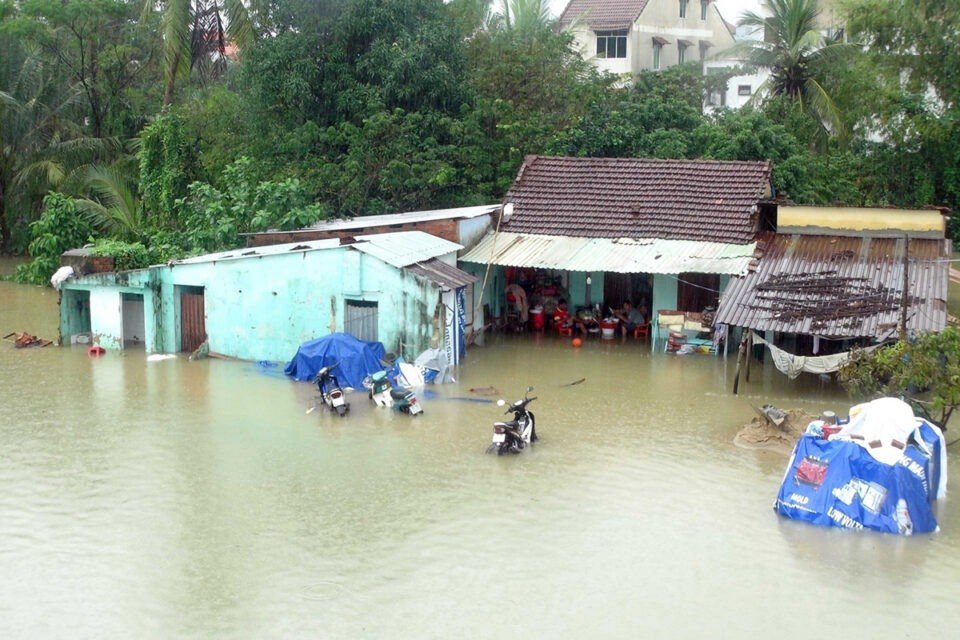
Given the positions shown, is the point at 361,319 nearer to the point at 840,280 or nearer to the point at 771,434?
the point at 771,434

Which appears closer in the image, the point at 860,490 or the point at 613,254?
the point at 860,490

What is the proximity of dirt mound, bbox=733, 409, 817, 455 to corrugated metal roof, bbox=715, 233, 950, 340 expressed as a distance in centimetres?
245

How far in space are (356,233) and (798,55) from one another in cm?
1538

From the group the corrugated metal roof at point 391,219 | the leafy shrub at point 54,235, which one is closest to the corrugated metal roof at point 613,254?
the corrugated metal roof at point 391,219

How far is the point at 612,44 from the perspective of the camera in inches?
1582

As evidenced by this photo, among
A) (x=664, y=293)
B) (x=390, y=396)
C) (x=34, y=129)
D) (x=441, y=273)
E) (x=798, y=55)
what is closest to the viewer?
(x=390, y=396)

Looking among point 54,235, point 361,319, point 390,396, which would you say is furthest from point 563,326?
point 54,235

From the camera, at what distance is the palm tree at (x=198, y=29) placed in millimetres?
Answer: 27766

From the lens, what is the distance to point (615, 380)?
61.5ft

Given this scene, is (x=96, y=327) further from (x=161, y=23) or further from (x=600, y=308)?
(x=161, y=23)

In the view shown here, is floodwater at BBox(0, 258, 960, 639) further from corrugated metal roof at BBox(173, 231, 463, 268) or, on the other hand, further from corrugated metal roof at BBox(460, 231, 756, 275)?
corrugated metal roof at BBox(460, 231, 756, 275)

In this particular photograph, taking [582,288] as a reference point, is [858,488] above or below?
below

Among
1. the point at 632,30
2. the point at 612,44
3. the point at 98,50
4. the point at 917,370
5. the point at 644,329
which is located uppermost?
the point at 632,30

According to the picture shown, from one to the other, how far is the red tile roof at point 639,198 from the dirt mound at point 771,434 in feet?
21.4
